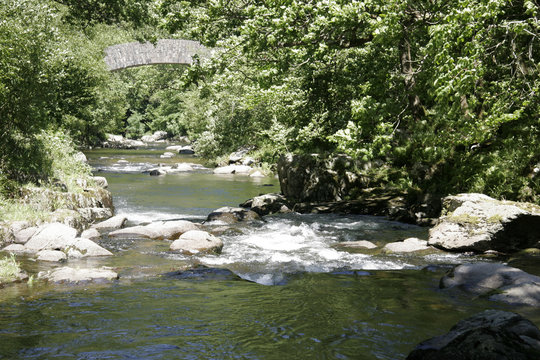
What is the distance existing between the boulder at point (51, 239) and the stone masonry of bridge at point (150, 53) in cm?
2082

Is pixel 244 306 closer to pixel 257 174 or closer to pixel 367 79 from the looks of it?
pixel 367 79

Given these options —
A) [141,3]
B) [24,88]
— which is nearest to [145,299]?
[24,88]

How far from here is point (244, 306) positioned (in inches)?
284

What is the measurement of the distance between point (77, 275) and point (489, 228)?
8.33m

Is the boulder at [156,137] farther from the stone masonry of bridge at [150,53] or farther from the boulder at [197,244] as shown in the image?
the boulder at [197,244]

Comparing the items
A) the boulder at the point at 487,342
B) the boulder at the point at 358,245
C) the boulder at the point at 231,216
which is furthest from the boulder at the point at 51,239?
the boulder at the point at 487,342

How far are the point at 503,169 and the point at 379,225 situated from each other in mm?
3714

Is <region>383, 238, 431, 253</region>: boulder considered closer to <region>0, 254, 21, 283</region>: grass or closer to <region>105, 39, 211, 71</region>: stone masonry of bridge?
<region>0, 254, 21, 283</region>: grass

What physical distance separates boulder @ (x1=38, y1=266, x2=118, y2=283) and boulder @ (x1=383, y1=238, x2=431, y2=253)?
19.6ft

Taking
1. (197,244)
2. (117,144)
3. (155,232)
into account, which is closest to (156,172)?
(155,232)

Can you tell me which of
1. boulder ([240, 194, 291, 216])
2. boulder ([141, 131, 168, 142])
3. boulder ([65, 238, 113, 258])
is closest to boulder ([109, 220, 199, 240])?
boulder ([65, 238, 113, 258])

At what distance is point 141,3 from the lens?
820 inches

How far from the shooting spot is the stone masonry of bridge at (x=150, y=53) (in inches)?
1207

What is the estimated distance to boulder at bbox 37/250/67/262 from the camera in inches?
404
